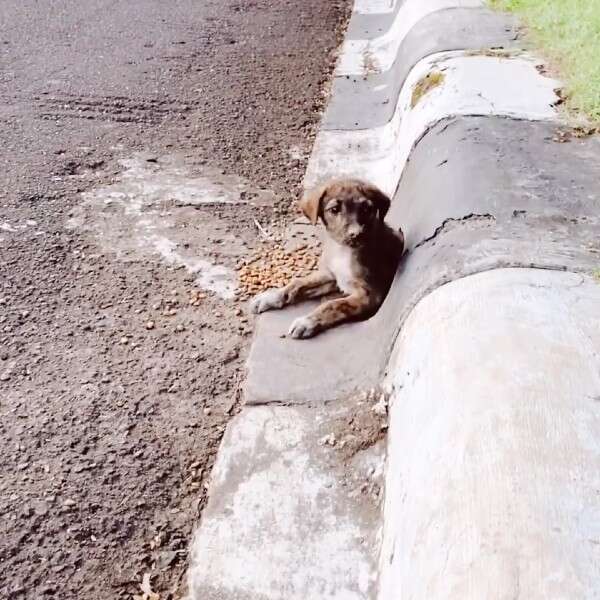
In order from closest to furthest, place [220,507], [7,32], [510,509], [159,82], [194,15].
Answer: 1. [510,509]
2. [220,507]
3. [159,82]
4. [7,32]
5. [194,15]

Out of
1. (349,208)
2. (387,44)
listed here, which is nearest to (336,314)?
(349,208)

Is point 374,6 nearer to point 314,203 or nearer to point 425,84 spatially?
point 425,84

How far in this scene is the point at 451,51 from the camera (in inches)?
223

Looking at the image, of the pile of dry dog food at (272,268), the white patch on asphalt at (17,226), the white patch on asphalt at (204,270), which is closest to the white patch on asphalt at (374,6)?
the pile of dry dog food at (272,268)

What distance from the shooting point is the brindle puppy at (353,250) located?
3945 millimetres

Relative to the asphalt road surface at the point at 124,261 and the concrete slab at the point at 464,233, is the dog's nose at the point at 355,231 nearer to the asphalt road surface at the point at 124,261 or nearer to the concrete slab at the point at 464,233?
the concrete slab at the point at 464,233

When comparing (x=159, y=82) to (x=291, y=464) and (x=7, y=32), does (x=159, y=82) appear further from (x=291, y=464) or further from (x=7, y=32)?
(x=291, y=464)

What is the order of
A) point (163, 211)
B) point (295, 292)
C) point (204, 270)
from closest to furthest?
point (295, 292)
point (204, 270)
point (163, 211)

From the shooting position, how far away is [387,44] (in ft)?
26.1

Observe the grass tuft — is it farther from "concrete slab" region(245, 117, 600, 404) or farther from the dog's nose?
the dog's nose

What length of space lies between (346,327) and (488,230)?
88 cm

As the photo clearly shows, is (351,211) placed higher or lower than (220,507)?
higher

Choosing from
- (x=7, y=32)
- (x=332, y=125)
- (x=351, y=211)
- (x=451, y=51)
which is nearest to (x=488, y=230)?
(x=351, y=211)

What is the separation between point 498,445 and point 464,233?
1291 millimetres
